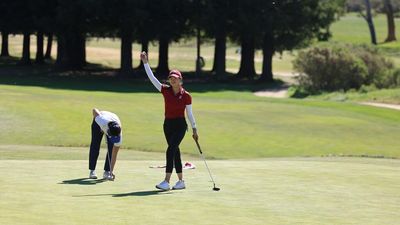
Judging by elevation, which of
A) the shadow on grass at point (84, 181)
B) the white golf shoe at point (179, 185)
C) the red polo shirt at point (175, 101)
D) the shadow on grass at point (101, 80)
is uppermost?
the red polo shirt at point (175, 101)

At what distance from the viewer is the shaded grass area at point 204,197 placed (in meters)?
11.5

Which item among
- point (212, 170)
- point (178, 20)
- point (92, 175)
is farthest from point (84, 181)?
point (178, 20)

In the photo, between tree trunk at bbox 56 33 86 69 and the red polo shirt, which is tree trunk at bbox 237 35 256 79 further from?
the red polo shirt

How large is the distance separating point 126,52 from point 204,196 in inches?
2089

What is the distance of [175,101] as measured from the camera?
1424cm

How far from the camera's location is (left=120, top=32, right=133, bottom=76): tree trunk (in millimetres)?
65062

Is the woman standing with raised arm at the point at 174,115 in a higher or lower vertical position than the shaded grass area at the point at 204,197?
higher

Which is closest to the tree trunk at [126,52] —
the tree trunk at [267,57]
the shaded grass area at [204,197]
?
the tree trunk at [267,57]

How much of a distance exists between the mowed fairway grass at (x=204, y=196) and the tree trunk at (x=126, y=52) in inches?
1834

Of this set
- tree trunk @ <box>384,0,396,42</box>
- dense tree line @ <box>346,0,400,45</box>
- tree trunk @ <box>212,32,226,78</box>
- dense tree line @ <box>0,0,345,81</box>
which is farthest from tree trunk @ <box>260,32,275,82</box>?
tree trunk @ <box>384,0,396,42</box>

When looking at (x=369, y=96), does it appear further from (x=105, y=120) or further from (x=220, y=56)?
(x=105, y=120)

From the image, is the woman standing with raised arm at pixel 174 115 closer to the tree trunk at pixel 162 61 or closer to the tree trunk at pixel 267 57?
the tree trunk at pixel 267 57

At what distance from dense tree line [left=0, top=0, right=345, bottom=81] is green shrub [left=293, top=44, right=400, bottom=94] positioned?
5542 millimetres

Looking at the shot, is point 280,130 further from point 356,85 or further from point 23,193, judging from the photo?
point 356,85
